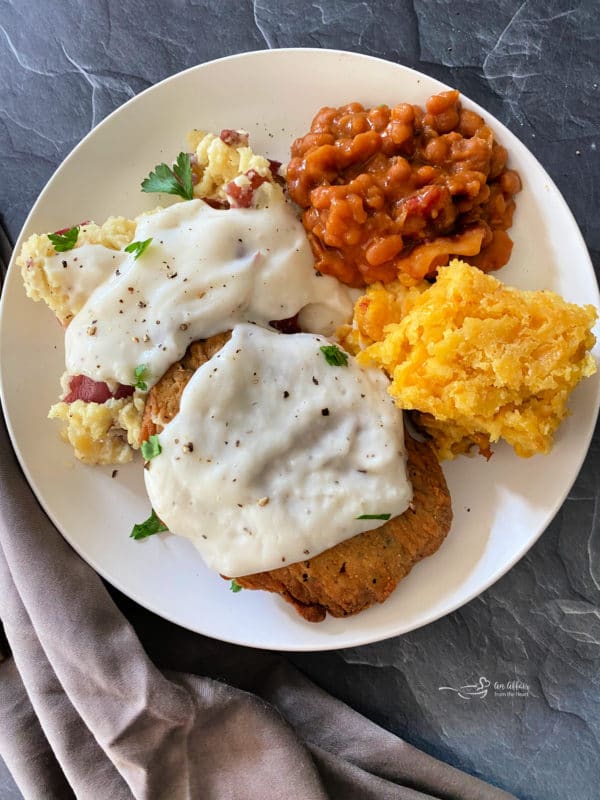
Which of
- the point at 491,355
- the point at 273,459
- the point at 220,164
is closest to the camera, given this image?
the point at 491,355

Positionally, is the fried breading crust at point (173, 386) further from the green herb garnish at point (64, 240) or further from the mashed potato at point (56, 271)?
the green herb garnish at point (64, 240)

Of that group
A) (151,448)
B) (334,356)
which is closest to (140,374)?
(151,448)

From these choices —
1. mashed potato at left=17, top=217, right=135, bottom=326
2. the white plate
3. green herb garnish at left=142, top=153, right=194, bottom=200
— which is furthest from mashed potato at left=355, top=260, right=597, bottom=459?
mashed potato at left=17, top=217, right=135, bottom=326

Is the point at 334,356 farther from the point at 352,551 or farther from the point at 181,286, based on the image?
the point at 352,551

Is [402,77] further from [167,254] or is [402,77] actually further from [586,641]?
[586,641]

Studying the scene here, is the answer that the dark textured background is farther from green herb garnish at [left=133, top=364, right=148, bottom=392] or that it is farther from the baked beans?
green herb garnish at [left=133, top=364, right=148, bottom=392]

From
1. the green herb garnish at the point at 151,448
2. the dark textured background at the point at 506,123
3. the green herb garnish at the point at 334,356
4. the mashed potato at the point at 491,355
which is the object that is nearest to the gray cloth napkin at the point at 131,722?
the dark textured background at the point at 506,123
